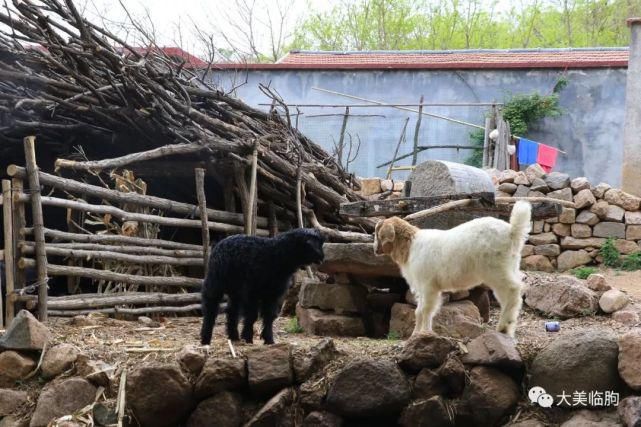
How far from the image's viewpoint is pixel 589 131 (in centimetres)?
1628

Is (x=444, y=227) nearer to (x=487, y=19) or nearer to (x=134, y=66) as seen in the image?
(x=134, y=66)

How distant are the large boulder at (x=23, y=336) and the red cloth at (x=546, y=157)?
1119 centimetres

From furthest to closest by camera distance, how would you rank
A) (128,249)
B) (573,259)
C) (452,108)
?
1. (452,108)
2. (573,259)
3. (128,249)

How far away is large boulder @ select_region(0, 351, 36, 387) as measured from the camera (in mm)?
5949

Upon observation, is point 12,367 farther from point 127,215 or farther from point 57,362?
point 127,215

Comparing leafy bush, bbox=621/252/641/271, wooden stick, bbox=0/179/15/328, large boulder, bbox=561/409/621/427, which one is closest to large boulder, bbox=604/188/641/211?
leafy bush, bbox=621/252/641/271

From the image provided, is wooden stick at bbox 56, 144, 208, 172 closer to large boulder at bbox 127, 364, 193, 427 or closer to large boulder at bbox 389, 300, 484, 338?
large boulder at bbox 127, 364, 193, 427

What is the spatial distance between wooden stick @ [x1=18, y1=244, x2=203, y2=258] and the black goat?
8.24 ft

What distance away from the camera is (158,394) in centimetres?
557

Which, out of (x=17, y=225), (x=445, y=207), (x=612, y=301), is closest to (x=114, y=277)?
(x=17, y=225)

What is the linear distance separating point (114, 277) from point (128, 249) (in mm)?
364

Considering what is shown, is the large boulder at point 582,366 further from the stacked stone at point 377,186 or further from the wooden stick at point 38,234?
the stacked stone at point 377,186

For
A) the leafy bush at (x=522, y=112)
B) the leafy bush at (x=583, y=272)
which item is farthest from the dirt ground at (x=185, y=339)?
the leafy bush at (x=522, y=112)

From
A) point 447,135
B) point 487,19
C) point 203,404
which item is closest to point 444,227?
point 203,404
